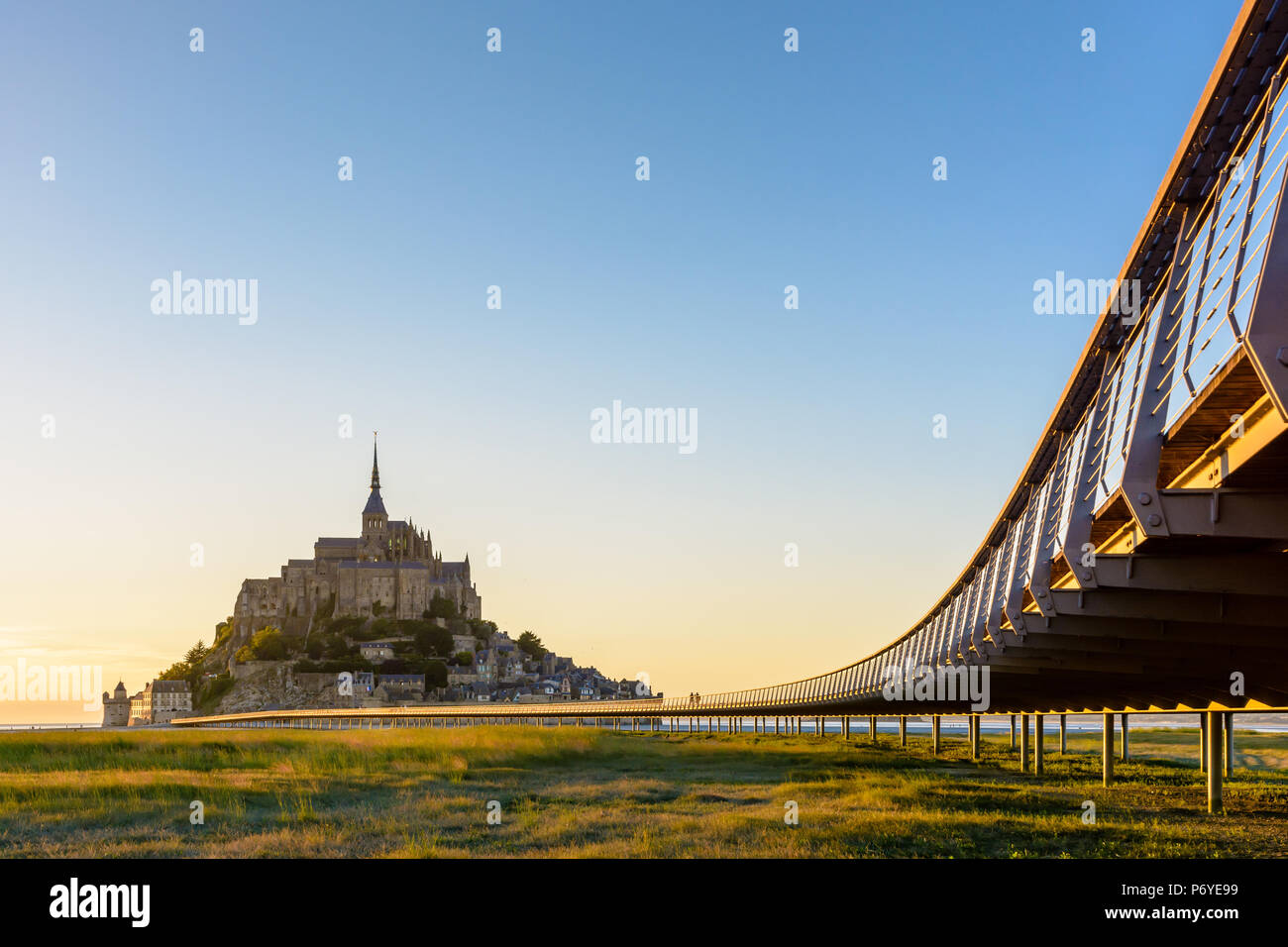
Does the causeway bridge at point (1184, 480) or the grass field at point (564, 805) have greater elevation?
the causeway bridge at point (1184, 480)

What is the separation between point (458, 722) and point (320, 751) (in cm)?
7858

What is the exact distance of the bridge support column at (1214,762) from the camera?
23688 millimetres

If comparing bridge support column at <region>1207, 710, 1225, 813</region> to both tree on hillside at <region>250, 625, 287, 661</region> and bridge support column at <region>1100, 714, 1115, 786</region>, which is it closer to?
bridge support column at <region>1100, 714, 1115, 786</region>

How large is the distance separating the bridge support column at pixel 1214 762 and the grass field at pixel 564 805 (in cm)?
55

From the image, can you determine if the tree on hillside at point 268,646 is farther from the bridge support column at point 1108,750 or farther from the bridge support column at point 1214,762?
the bridge support column at point 1214,762

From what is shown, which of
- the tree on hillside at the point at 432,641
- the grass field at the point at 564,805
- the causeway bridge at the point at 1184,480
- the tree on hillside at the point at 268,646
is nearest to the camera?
the causeway bridge at the point at 1184,480

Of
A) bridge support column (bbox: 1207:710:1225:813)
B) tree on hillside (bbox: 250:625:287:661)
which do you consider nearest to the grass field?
bridge support column (bbox: 1207:710:1225:813)

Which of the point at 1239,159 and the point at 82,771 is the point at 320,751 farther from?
the point at 1239,159

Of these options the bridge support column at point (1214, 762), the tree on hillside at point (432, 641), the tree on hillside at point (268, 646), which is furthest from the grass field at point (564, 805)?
the tree on hillside at point (268, 646)

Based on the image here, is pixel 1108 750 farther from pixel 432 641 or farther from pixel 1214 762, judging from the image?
pixel 432 641

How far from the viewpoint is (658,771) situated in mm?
34531

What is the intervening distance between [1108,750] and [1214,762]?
804cm

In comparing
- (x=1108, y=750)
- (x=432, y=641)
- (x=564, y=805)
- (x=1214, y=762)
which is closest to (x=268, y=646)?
(x=432, y=641)
